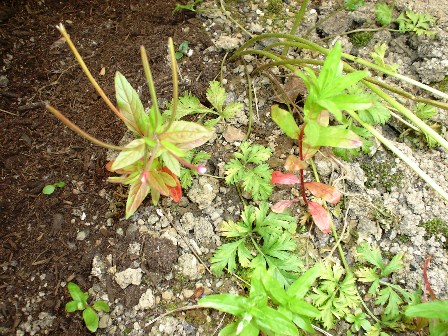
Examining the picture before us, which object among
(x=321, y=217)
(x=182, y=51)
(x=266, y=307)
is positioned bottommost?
(x=266, y=307)

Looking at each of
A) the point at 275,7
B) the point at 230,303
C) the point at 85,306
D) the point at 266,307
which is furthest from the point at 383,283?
the point at 275,7

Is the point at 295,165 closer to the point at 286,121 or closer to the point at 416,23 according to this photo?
the point at 286,121

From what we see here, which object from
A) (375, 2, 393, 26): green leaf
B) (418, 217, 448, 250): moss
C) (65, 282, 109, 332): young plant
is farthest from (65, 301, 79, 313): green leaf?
(375, 2, 393, 26): green leaf

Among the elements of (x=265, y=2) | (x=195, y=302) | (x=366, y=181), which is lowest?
(x=195, y=302)

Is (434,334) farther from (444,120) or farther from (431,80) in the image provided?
(431,80)

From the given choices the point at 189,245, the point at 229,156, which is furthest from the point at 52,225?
the point at 229,156

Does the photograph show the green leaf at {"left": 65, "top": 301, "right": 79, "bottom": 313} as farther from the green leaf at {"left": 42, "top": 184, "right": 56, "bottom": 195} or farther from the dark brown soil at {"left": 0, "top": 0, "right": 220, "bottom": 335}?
the green leaf at {"left": 42, "top": 184, "right": 56, "bottom": 195}

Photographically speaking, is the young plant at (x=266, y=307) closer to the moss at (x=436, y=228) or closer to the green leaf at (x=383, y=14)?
the moss at (x=436, y=228)
